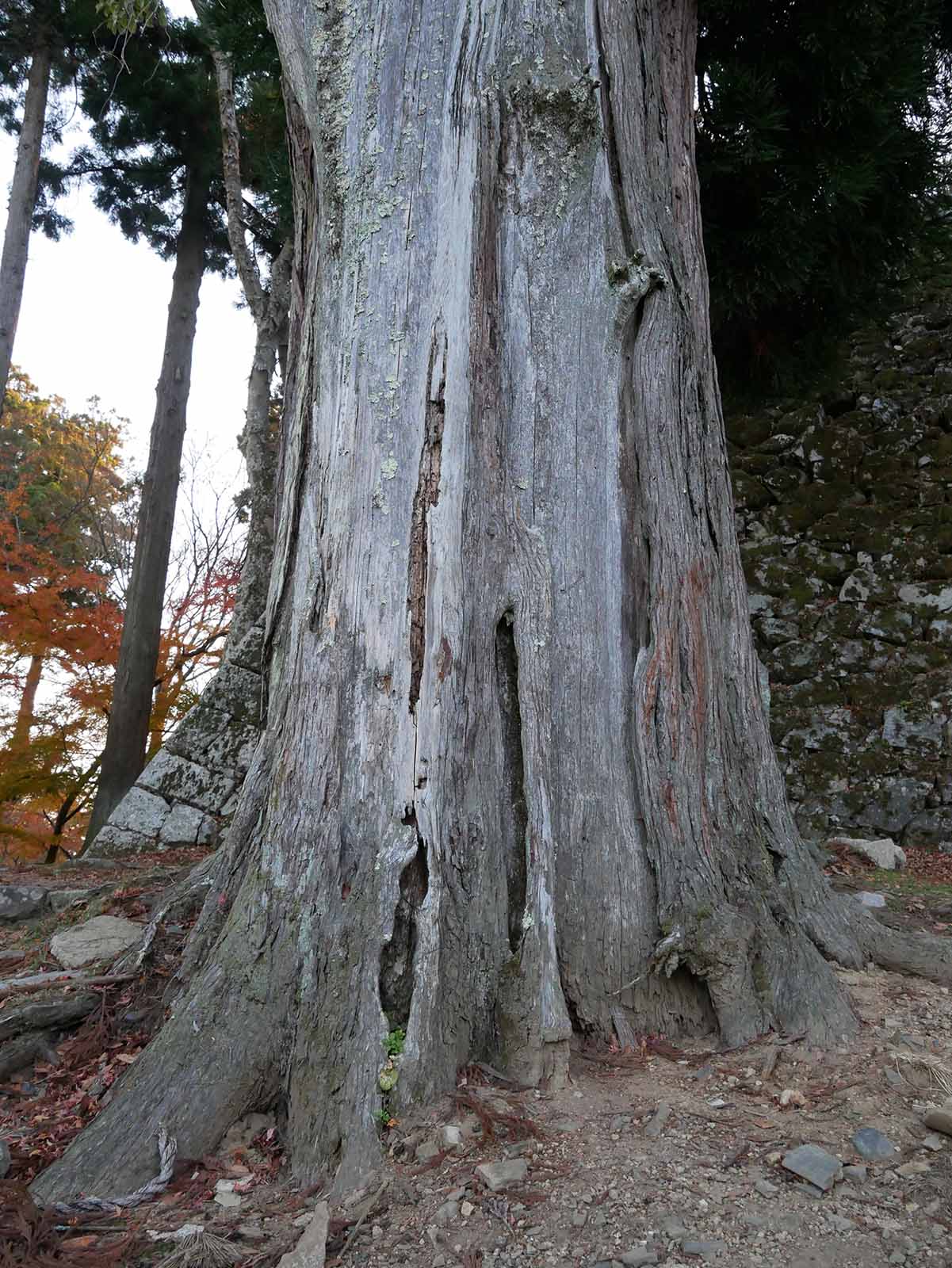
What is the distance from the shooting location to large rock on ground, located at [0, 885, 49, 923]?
3.46m

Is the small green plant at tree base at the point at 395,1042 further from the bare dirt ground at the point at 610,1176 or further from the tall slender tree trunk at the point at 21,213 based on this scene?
the tall slender tree trunk at the point at 21,213

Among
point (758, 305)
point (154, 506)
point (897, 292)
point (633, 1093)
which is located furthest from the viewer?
point (154, 506)

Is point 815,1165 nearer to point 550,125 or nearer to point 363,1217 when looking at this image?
point 363,1217

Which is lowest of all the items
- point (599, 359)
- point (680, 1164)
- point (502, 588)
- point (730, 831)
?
point (680, 1164)

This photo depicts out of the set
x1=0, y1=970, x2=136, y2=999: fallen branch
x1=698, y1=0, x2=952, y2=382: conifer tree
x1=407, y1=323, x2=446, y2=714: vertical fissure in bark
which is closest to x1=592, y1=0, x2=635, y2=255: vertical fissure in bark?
x1=407, y1=323, x2=446, y2=714: vertical fissure in bark

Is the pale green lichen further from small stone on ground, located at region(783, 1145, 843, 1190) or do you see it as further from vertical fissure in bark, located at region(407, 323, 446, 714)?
small stone on ground, located at region(783, 1145, 843, 1190)

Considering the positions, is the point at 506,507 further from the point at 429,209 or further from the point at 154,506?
the point at 154,506

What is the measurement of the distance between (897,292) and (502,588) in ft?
14.9

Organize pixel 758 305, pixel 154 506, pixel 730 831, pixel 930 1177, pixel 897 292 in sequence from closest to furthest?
pixel 930 1177 → pixel 730 831 → pixel 758 305 → pixel 897 292 → pixel 154 506

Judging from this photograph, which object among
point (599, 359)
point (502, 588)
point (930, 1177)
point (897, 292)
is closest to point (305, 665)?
point (502, 588)

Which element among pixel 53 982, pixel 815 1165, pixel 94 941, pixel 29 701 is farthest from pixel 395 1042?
pixel 29 701

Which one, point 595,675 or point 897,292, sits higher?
point 897,292

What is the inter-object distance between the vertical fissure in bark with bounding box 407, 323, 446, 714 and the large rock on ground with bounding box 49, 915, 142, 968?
62.7 inches

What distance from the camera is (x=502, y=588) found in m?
2.06
